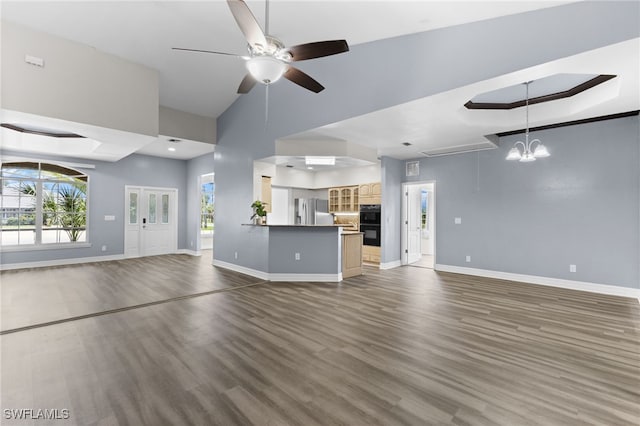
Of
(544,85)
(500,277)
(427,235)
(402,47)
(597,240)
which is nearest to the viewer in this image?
(402,47)

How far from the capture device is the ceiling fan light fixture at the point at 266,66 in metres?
2.47

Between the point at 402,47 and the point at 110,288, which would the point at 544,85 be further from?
the point at 110,288

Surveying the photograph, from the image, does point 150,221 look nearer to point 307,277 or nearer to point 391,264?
point 307,277

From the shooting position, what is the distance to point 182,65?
5262 mm

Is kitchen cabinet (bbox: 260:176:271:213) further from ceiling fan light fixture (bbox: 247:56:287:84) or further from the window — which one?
the window

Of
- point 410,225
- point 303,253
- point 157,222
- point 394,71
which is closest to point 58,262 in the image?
point 157,222

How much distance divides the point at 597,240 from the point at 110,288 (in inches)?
323

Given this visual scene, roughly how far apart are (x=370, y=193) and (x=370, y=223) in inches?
30.8

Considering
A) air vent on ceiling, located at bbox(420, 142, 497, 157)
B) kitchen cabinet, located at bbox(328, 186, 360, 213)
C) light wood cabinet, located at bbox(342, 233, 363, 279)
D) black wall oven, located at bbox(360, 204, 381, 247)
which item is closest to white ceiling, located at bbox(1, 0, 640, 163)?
air vent on ceiling, located at bbox(420, 142, 497, 157)

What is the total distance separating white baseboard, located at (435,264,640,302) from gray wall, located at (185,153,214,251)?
6.84 meters

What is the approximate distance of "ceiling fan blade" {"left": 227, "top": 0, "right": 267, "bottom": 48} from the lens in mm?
2100

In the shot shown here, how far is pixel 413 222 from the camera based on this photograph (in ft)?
26.1

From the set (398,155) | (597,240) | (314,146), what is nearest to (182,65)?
(314,146)

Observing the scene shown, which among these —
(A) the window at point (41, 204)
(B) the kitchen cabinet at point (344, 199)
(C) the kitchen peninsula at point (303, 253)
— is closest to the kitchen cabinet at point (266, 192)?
(C) the kitchen peninsula at point (303, 253)
